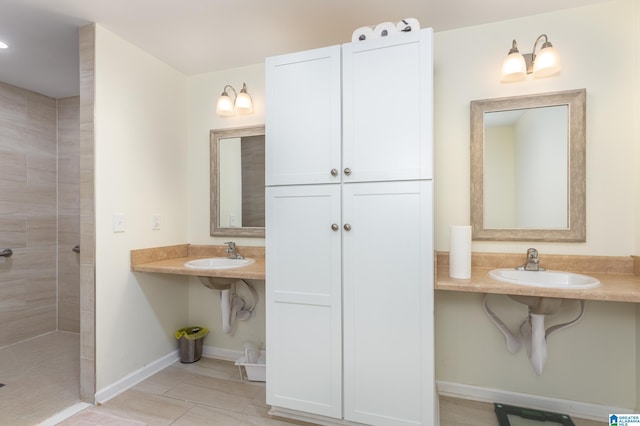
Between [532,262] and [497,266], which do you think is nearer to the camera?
[532,262]

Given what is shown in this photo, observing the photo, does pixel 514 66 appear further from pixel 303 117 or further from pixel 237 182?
pixel 237 182

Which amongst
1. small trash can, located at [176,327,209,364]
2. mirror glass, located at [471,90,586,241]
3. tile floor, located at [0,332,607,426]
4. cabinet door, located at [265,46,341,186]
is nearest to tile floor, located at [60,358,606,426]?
tile floor, located at [0,332,607,426]

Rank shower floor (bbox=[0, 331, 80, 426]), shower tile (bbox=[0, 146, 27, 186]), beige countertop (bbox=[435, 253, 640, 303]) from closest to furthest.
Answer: beige countertop (bbox=[435, 253, 640, 303]) < shower floor (bbox=[0, 331, 80, 426]) < shower tile (bbox=[0, 146, 27, 186])

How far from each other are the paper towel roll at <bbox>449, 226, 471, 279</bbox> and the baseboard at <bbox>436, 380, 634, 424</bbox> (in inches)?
34.5

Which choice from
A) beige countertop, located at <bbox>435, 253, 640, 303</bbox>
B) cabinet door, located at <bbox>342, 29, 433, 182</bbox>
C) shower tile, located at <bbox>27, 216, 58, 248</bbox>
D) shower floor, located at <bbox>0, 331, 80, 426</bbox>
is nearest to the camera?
beige countertop, located at <bbox>435, 253, 640, 303</bbox>

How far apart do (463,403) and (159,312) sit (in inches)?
87.7

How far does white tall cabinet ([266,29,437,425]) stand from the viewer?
1.57 meters

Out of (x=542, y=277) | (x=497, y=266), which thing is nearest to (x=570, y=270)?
(x=542, y=277)

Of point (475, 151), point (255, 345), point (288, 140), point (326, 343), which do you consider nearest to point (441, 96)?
point (475, 151)

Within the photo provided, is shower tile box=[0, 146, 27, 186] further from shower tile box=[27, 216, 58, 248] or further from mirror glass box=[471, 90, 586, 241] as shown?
mirror glass box=[471, 90, 586, 241]

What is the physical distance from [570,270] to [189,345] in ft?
8.77

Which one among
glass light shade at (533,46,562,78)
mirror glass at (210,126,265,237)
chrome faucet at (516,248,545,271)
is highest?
glass light shade at (533,46,562,78)

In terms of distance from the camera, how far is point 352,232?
1.66 metres

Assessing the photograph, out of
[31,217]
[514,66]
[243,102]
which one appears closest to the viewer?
[514,66]
